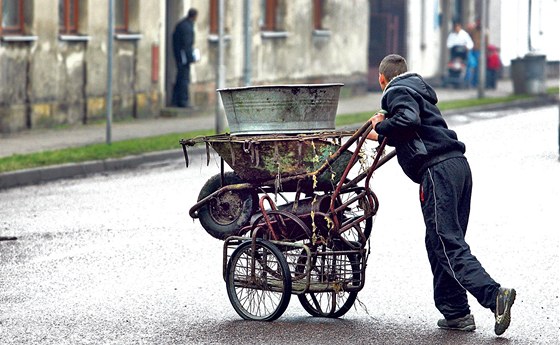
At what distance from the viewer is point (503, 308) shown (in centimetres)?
784

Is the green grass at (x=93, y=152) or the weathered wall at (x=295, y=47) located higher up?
the weathered wall at (x=295, y=47)

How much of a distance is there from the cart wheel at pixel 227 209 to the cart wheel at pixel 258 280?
0.21 m

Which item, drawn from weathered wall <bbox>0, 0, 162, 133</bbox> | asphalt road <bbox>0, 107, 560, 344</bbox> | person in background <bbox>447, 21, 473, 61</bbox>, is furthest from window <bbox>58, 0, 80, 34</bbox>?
person in background <bbox>447, 21, 473, 61</bbox>

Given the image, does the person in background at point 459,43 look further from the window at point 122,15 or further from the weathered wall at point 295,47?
the window at point 122,15

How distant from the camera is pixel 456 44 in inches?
1569

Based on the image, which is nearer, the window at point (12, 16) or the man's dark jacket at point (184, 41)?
the window at point (12, 16)

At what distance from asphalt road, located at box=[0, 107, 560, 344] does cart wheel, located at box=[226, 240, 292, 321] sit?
0.10 meters

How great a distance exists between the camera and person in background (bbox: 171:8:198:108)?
27.5 metres

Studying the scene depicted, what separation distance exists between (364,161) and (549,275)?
7.68ft

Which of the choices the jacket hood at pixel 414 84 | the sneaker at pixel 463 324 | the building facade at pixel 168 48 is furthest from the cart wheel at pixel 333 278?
the building facade at pixel 168 48

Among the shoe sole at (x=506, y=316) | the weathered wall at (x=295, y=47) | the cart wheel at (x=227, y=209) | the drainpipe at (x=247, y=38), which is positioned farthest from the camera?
the weathered wall at (x=295, y=47)

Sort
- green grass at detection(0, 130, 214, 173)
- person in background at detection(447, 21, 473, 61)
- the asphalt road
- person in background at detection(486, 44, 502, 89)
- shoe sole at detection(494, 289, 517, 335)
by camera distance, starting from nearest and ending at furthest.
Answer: shoe sole at detection(494, 289, 517, 335)
the asphalt road
green grass at detection(0, 130, 214, 173)
person in background at detection(486, 44, 502, 89)
person in background at detection(447, 21, 473, 61)

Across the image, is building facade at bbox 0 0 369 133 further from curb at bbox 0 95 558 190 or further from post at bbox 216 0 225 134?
curb at bbox 0 95 558 190

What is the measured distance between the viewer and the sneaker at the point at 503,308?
7.81 meters
